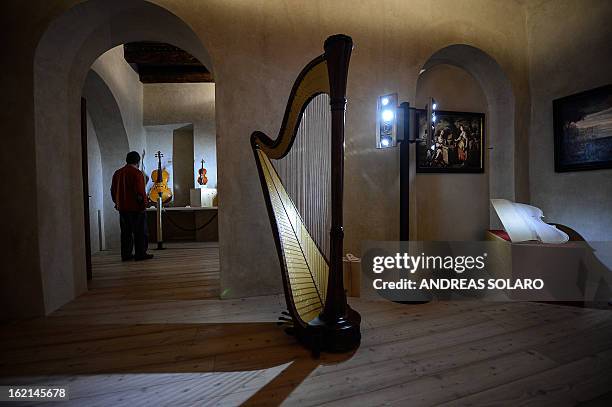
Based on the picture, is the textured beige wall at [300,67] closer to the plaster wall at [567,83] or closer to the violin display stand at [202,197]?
the plaster wall at [567,83]

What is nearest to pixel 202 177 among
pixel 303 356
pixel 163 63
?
pixel 163 63

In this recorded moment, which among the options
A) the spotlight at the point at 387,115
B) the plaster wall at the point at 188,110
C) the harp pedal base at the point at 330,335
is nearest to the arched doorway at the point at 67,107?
the spotlight at the point at 387,115

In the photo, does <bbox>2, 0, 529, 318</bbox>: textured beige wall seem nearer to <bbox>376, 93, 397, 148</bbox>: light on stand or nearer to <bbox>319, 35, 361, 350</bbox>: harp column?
<bbox>376, 93, 397, 148</bbox>: light on stand

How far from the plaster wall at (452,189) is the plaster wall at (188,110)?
17.0ft

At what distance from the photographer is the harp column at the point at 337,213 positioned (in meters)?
1.48

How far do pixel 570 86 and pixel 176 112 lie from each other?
7.18 metres

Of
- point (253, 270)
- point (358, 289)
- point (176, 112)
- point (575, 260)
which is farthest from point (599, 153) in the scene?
point (176, 112)

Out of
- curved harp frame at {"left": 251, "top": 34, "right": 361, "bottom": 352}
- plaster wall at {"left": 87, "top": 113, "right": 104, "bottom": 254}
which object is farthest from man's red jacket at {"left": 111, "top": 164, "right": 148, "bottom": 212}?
curved harp frame at {"left": 251, "top": 34, "right": 361, "bottom": 352}

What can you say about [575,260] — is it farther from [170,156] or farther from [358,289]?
[170,156]

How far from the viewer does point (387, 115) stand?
2.91m

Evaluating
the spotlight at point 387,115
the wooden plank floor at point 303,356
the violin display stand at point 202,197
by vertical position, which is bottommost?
the wooden plank floor at point 303,356

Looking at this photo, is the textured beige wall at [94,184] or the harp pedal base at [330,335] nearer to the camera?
the harp pedal base at [330,335]

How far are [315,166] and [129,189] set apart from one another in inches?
154

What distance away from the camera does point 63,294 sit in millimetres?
2832
